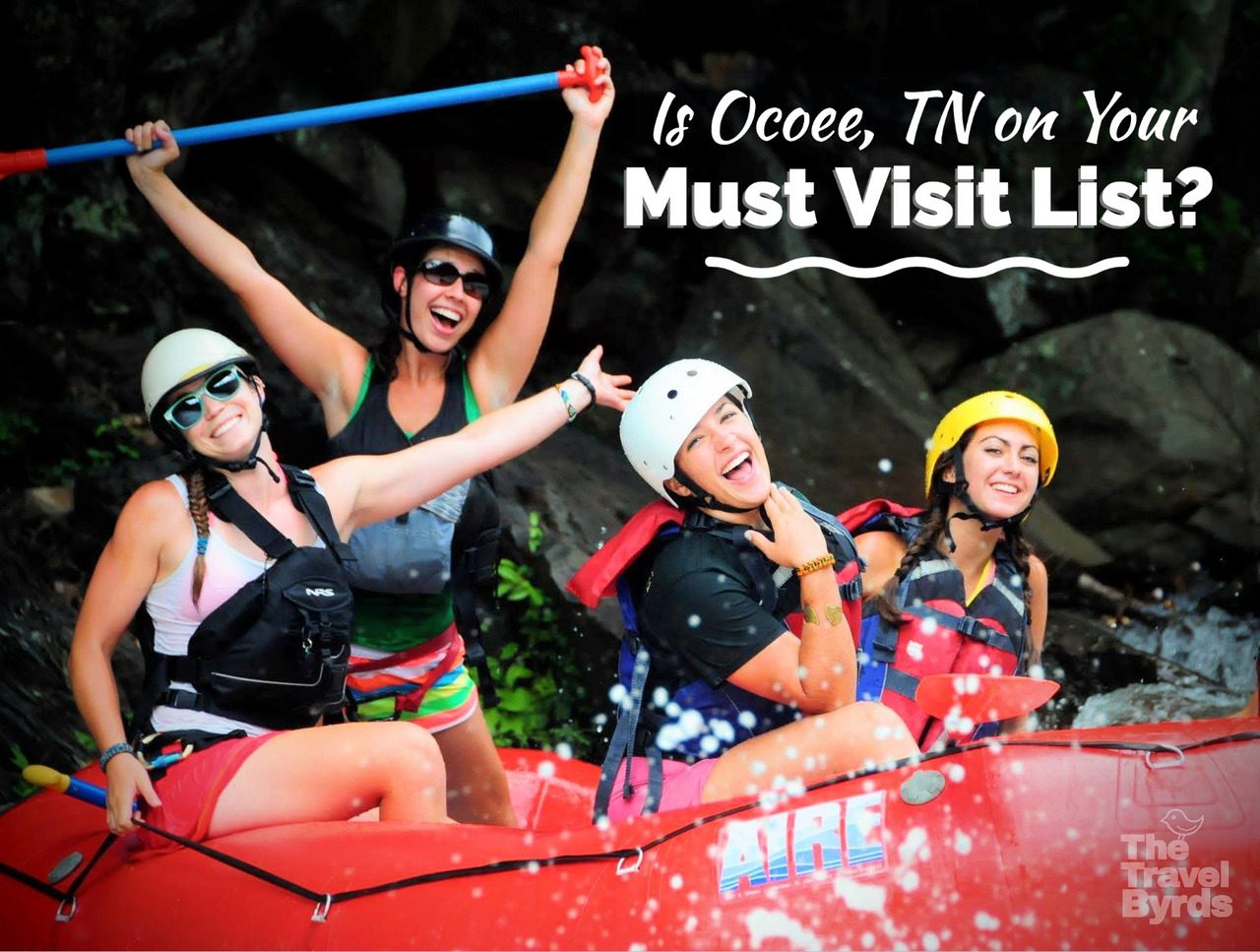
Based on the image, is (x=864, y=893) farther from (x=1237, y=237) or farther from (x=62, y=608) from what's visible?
(x=1237, y=237)

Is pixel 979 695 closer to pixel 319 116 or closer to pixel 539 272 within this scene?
pixel 539 272

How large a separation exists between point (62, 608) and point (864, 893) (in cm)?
377

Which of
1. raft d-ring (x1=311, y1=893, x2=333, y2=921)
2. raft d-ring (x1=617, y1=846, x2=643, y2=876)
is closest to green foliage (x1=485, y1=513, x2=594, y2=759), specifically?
raft d-ring (x1=311, y1=893, x2=333, y2=921)

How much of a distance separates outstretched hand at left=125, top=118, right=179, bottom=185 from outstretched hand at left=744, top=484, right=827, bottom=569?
1.89 meters

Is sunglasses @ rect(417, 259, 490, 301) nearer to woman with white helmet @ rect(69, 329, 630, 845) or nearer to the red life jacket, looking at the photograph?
woman with white helmet @ rect(69, 329, 630, 845)

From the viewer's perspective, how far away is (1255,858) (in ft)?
7.36

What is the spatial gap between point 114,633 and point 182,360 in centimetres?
60

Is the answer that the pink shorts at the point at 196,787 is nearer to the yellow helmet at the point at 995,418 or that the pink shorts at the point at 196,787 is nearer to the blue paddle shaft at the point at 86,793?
the blue paddle shaft at the point at 86,793

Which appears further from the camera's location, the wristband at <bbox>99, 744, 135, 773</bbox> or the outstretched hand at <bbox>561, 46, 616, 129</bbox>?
the outstretched hand at <bbox>561, 46, 616, 129</bbox>

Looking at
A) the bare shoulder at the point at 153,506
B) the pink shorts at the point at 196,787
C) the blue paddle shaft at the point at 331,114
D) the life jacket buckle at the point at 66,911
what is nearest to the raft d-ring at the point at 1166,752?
the pink shorts at the point at 196,787

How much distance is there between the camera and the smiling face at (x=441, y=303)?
3.66 meters

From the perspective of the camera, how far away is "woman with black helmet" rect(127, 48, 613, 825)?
3.62 m

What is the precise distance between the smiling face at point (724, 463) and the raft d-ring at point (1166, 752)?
3.13 feet

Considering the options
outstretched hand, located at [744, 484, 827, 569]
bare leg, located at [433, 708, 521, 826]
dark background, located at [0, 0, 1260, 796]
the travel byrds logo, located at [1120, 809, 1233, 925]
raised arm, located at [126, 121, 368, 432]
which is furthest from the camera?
dark background, located at [0, 0, 1260, 796]
